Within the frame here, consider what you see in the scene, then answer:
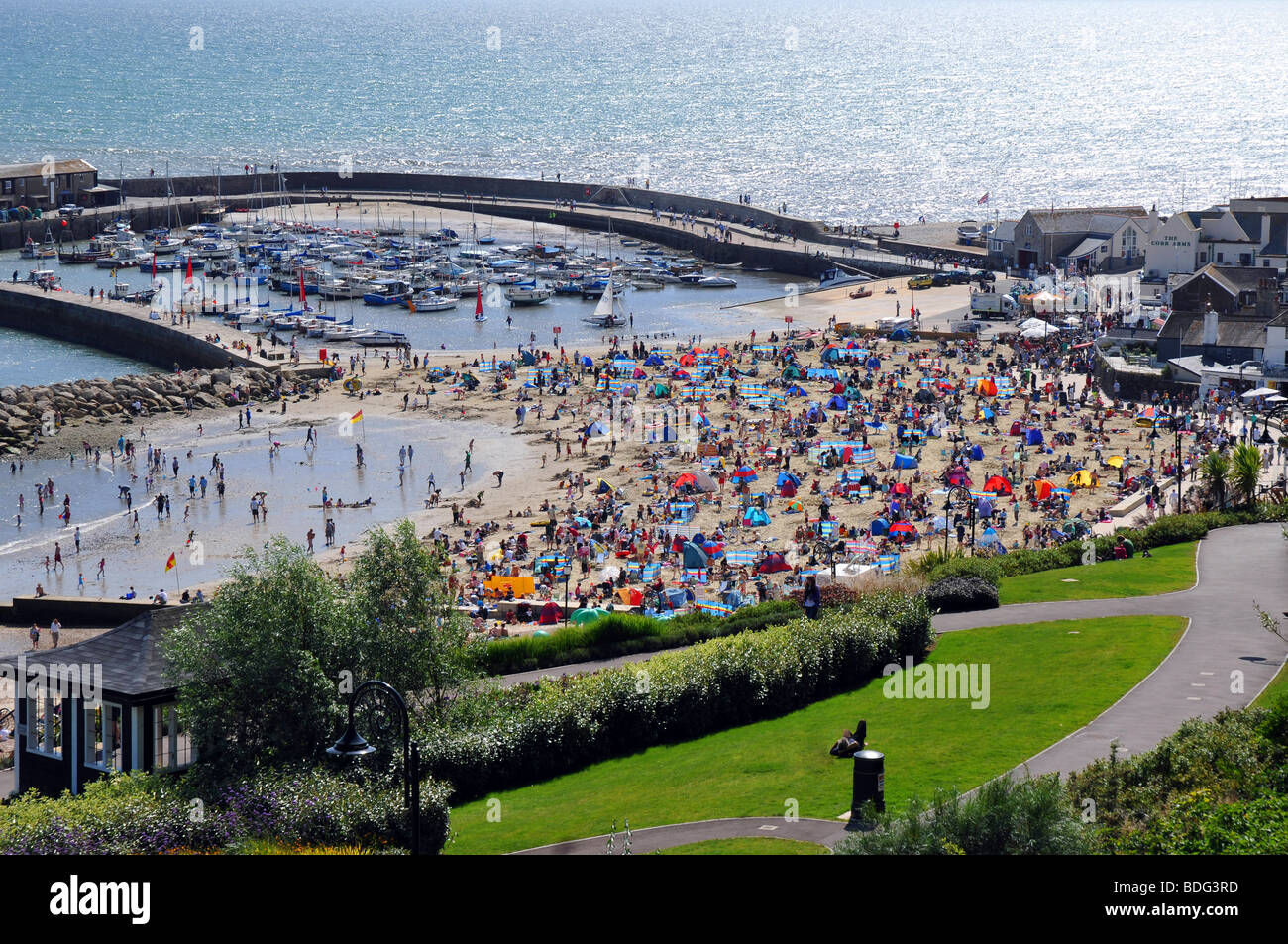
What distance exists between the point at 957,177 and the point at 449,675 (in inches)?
5308

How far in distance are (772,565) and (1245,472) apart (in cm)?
1149

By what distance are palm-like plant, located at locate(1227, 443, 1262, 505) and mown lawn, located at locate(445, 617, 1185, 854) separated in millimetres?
10003

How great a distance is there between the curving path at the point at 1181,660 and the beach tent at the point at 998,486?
8.56m

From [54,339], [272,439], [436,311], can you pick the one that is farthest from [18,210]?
[272,439]

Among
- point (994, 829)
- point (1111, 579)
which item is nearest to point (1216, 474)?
point (1111, 579)

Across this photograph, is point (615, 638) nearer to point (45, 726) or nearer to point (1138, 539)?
point (45, 726)

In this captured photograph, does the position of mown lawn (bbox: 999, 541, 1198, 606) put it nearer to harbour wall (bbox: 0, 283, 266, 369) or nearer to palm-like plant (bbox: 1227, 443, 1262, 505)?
palm-like plant (bbox: 1227, 443, 1262, 505)

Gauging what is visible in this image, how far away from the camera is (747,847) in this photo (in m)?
18.8

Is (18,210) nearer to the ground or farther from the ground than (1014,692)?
farther from the ground

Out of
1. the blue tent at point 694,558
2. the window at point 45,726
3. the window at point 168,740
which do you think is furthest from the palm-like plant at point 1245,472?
the window at point 45,726

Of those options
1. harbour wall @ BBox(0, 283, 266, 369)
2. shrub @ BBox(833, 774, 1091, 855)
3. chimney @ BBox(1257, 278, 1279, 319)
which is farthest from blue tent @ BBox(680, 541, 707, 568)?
harbour wall @ BBox(0, 283, 266, 369)

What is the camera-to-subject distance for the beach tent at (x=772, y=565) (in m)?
37.7
